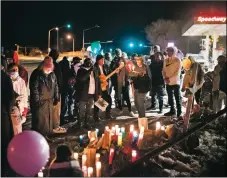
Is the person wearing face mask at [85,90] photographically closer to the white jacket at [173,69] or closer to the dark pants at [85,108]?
the dark pants at [85,108]

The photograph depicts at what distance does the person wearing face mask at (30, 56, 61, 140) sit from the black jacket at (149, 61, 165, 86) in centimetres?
384

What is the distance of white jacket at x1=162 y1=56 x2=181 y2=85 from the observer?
374 inches

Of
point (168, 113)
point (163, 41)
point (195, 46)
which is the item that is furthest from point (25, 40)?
point (168, 113)

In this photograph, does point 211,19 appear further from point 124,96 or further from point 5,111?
point 5,111

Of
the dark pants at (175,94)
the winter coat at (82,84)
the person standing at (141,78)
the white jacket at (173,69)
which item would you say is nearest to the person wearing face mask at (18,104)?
the winter coat at (82,84)

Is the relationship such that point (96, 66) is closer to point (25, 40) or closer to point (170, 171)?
point (170, 171)

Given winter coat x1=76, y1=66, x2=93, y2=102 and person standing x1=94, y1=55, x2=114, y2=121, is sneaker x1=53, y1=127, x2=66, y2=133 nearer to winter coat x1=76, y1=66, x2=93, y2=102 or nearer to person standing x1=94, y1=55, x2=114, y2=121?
winter coat x1=76, y1=66, x2=93, y2=102

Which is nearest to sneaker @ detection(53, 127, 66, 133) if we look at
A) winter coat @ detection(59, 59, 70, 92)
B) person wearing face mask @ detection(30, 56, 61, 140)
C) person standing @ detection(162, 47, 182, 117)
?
person wearing face mask @ detection(30, 56, 61, 140)

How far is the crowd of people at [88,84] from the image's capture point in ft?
23.7

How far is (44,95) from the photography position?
7.30 m

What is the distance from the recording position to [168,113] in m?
9.88

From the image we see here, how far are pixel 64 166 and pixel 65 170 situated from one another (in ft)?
0.20

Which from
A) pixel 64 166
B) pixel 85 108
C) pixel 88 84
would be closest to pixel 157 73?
pixel 88 84

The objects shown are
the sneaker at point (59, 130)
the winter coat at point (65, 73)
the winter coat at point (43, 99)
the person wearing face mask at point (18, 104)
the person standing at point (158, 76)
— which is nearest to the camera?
the person wearing face mask at point (18, 104)
